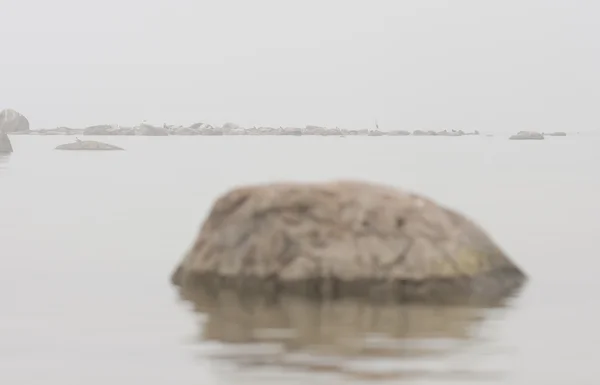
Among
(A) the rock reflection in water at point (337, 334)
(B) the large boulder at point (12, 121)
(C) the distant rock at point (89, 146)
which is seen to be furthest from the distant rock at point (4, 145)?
(A) the rock reflection in water at point (337, 334)

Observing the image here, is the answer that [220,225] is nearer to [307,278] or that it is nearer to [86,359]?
[307,278]

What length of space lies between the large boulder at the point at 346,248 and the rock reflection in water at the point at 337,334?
367 millimetres

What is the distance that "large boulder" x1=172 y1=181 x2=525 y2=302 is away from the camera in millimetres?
13945

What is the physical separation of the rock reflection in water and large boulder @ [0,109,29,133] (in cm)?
11297

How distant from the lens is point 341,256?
14.0m

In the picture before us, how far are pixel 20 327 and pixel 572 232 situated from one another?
11.7m

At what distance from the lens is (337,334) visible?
11.7 metres

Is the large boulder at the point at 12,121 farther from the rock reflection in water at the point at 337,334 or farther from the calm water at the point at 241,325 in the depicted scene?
the rock reflection in water at the point at 337,334

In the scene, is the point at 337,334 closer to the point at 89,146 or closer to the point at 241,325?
the point at 241,325

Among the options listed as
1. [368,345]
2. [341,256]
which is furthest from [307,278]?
[368,345]

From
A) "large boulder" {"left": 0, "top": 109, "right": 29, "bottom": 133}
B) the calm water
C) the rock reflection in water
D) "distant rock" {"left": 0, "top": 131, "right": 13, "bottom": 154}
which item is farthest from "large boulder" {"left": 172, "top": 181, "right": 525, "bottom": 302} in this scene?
"large boulder" {"left": 0, "top": 109, "right": 29, "bottom": 133}

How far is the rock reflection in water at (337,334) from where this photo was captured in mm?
10250

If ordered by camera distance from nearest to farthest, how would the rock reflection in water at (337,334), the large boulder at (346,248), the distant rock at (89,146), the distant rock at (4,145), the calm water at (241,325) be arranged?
1. the calm water at (241,325)
2. the rock reflection in water at (337,334)
3. the large boulder at (346,248)
4. the distant rock at (4,145)
5. the distant rock at (89,146)

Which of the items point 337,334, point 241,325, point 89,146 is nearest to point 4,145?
point 89,146
